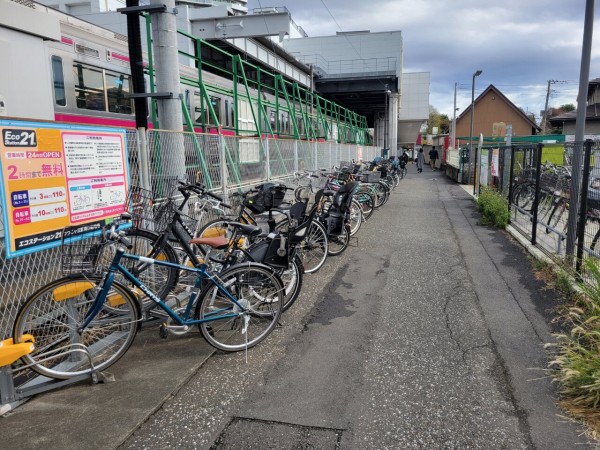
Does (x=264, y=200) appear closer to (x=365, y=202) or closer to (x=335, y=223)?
(x=335, y=223)

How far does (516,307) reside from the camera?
15.3 ft

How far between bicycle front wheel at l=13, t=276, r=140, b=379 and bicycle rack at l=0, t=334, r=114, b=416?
1.0 inches

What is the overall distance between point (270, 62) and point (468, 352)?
24172 mm

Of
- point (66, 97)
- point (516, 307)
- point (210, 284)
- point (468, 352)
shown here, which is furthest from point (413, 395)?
point (66, 97)

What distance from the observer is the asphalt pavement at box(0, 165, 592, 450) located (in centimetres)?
262

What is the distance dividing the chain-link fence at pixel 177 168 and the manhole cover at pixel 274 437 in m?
1.73

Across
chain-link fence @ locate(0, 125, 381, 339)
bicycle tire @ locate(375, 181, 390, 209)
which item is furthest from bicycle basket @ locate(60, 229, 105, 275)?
bicycle tire @ locate(375, 181, 390, 209)

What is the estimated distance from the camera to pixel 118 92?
27.9 feet

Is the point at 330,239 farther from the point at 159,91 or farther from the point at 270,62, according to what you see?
the point at 270,62

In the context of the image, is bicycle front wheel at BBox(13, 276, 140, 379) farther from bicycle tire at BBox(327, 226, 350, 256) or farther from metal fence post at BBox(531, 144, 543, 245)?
metal fence post at BBox(531, 144, 543, 245)

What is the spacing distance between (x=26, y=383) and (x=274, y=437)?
1.78 meters

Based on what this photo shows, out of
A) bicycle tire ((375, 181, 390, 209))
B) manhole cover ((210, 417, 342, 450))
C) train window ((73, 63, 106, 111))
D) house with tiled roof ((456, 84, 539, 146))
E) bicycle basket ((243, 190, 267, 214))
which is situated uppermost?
house with tiled roof ((456, 84, 539, 146))

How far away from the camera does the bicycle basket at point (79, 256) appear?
122 inches

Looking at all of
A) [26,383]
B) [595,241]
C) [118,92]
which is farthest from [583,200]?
[118,92]
